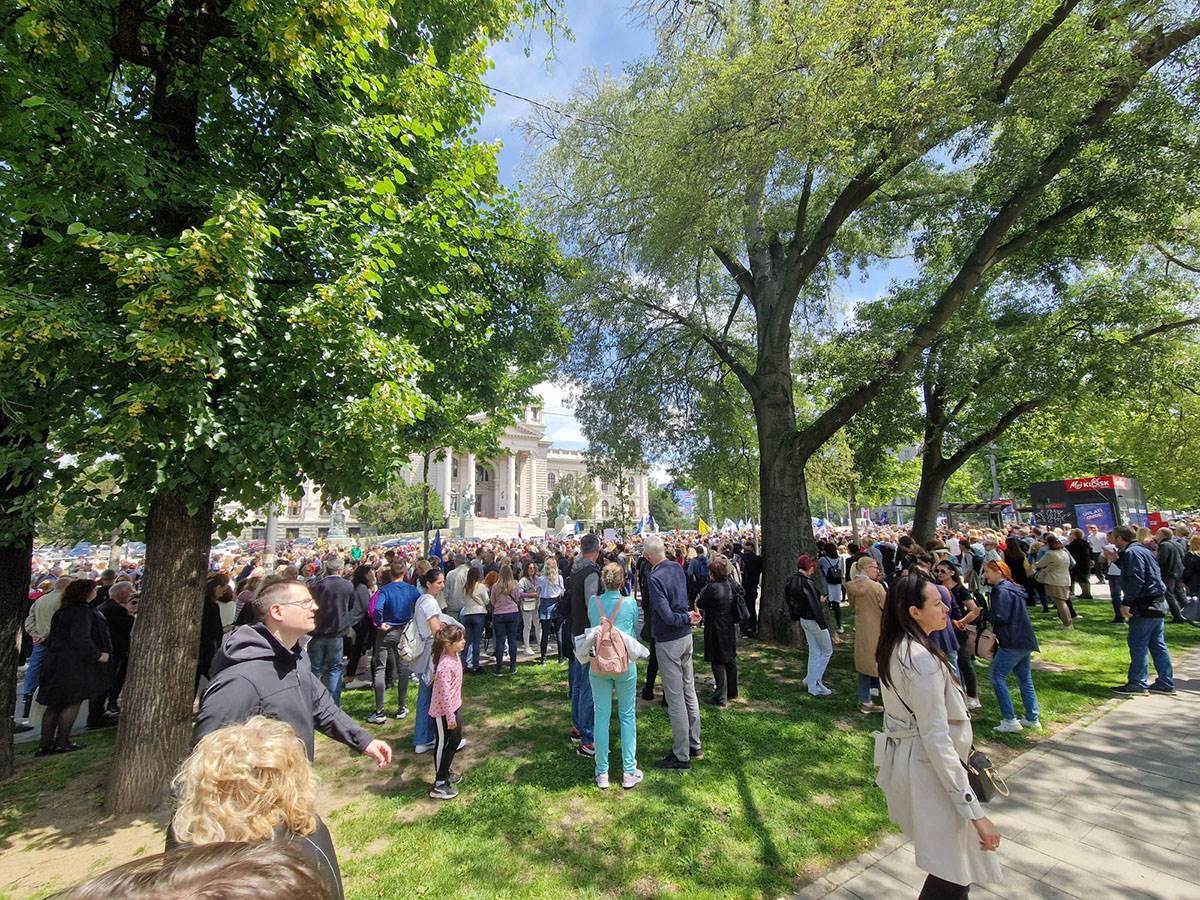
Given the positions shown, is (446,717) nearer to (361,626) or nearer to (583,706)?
(583,706)

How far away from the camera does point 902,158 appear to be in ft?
25.4

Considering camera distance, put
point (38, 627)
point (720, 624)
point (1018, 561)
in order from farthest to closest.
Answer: point (1018, 561), point (38, 627), point (720, 624)

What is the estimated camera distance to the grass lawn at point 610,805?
383 cm

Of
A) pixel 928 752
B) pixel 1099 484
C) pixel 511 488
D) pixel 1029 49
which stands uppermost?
pixel 1029 49

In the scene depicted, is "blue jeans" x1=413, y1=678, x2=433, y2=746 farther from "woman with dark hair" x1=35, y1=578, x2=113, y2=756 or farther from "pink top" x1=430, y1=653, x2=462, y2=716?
"woman with dark hair" x1=35, y1=578, x2=113, y2=756

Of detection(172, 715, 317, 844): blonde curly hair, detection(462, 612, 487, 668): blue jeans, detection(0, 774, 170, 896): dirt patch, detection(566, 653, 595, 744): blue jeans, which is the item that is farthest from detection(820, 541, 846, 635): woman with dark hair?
detection(172, 715, 317, 844): blonde curly hair

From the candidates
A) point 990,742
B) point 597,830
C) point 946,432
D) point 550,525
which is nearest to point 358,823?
point 597,830

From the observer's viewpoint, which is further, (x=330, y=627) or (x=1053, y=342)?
(x=1053, y=342)

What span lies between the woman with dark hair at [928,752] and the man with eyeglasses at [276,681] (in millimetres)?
2640

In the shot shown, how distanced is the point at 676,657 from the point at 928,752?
2931 millimetres

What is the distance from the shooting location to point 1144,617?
22.2 ft

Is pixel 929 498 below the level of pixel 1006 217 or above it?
below

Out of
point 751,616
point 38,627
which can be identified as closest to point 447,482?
point 751,616

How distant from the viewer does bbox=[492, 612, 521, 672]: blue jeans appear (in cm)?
924
